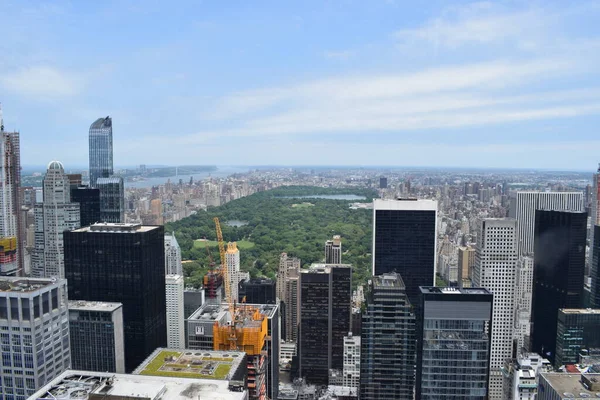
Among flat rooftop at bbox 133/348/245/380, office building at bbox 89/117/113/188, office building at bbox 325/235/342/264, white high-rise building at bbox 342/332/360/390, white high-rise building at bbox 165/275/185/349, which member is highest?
office building at bbox 89/117/113/188

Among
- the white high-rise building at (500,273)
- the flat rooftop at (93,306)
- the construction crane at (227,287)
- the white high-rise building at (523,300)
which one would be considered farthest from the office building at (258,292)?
the white high-rise building at (523,300)

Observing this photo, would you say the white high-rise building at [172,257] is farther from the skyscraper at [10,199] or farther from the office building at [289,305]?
the skyscraper at [10,199]

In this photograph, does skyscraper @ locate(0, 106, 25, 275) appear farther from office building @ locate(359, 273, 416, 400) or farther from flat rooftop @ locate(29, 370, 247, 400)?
flat rooftop @ locate(29, 370, 247, 400)

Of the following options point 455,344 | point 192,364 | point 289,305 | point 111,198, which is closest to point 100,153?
point 111,198

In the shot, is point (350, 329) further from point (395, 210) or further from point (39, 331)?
point (39, 331)

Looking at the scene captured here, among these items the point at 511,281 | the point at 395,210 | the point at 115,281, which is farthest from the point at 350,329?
the point at 115,281

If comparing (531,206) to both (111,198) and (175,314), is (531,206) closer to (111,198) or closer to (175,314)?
(175,314)

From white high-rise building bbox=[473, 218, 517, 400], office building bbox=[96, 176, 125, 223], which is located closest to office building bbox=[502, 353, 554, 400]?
white high-rise building bbox=[473, 218, 517, 400]
